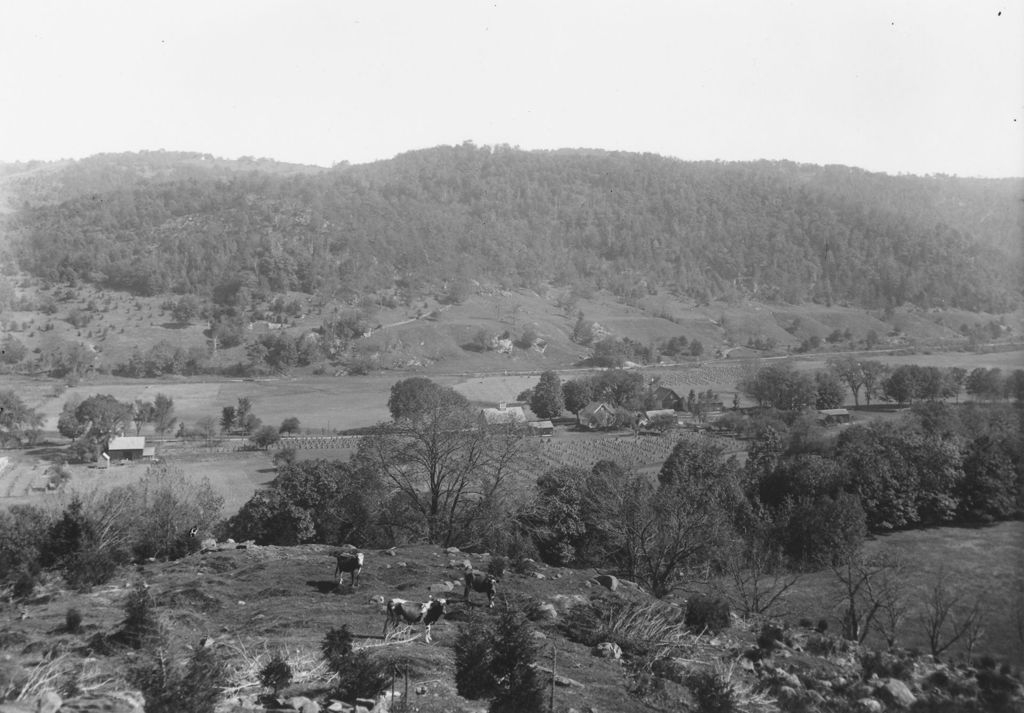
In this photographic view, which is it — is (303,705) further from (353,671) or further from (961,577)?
(961,577)

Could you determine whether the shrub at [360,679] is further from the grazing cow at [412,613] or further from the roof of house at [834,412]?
the roof of house at [834,412]

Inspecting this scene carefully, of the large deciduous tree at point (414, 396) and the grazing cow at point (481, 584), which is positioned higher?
the grazing cow at point (481, 584)

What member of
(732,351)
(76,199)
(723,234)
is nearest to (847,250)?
(723,234)

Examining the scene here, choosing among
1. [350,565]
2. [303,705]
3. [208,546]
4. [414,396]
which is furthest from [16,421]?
[303,705]

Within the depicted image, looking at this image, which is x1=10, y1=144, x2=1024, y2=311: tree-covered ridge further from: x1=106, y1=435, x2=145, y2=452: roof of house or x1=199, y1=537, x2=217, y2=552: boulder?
x1=199, y1=537, x2=217, y2=552: boulder

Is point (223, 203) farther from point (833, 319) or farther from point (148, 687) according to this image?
point (148, 687)

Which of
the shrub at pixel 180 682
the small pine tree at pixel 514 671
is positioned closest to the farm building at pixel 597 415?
the small pine tree at pixel 514 671

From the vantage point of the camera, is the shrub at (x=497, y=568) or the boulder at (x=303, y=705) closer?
the boulder at (x=303, y=705)
